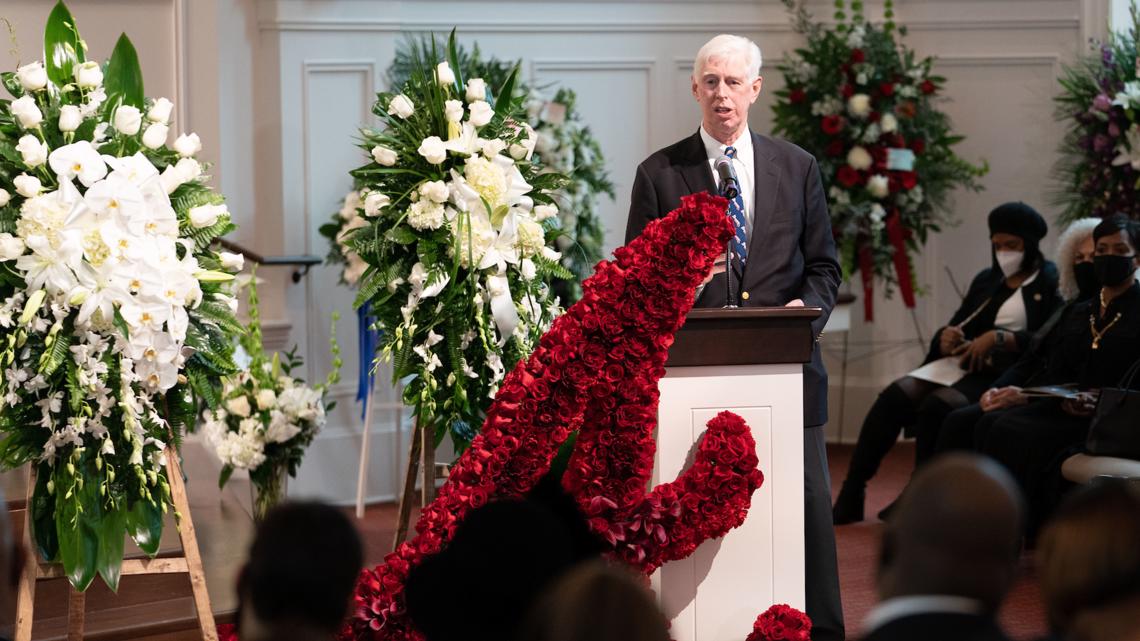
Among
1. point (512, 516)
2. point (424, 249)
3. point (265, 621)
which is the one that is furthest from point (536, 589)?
point (424, 249)

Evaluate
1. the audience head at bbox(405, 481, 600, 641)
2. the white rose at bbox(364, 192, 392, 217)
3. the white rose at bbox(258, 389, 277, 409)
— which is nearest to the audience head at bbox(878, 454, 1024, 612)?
the audience head at bbox(405, 481, 600, 641)

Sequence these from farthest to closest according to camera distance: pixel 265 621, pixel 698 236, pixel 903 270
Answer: pixel 903 270
pixel 698 236
pixel 265 621

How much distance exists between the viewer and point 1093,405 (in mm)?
5168

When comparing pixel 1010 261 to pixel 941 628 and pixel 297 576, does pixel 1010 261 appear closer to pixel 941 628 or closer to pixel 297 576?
pixel 941 628

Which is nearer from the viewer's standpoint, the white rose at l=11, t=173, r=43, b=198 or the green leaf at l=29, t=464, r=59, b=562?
the white rose at l=11, t=173, r=43, b=198

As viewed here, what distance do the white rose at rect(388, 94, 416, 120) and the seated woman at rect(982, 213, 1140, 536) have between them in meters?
2.88

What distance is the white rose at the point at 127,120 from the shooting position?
3.03 meters

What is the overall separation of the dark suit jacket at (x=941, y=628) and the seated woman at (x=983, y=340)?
15.1 ft

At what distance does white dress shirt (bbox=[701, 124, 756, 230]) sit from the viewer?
368 centimetres

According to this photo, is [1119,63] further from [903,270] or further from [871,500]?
[871,500]

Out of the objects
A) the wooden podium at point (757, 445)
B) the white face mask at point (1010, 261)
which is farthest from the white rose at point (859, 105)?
the wooden podium at point (757, 445)

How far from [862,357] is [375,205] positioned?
4.92 meters

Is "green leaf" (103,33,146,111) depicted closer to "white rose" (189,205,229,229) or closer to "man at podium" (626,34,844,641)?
"white rose" (189,205,229,229)

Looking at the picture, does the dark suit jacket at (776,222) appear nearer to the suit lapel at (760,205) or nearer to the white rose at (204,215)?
the suit lapel at (760,205)
